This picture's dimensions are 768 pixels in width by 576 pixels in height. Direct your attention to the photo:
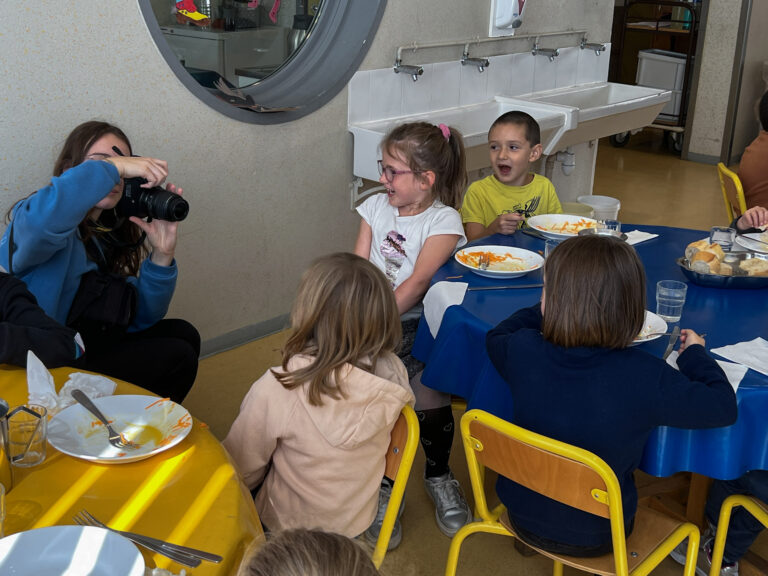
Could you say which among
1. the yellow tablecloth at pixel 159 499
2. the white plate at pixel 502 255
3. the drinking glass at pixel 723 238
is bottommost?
the yellow tablecloth at pixel 159 499

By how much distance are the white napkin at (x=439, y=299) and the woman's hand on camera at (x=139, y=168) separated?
745 mm

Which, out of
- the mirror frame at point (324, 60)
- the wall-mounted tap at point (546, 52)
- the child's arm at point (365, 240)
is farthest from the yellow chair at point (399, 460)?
the wall-mounted tap at point (546, 52)

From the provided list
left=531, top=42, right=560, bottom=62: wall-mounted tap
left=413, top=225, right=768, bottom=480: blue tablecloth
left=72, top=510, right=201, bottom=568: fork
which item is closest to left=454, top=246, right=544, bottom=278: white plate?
left=413, top=225, right=768, bottom=480: blue tablecloth

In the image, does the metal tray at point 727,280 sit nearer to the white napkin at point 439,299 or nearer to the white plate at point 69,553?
the white napkin at point 439,299

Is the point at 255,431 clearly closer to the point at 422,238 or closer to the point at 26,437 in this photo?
the point at 26,437

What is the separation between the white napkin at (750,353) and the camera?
1.70 metres

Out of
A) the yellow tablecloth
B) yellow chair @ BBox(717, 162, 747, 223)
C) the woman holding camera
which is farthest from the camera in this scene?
yellow chair @ BBox(717, 162, 747, 223)

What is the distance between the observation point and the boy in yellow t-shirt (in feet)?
9.04

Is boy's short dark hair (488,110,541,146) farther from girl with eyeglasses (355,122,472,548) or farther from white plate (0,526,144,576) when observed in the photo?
white plate (0,526,144,576)

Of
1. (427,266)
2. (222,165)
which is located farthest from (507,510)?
(222,165)

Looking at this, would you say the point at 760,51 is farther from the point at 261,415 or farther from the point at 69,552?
the point at 69,552

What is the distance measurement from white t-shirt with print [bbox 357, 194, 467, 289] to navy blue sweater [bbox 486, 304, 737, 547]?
760 millimetres

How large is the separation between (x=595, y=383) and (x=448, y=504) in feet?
2.88

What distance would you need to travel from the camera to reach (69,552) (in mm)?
1003
